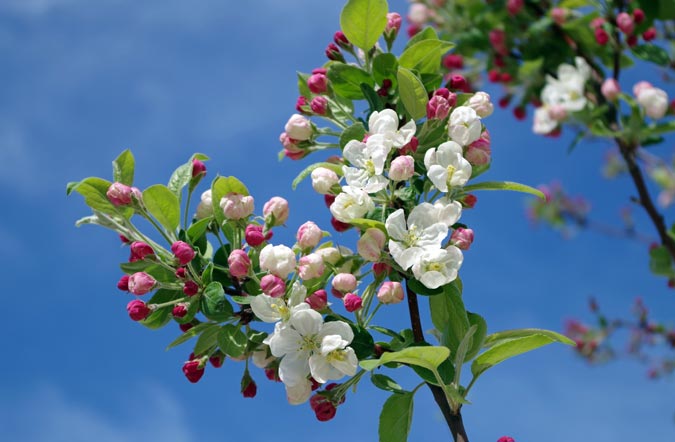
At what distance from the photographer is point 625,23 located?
3.03 metres

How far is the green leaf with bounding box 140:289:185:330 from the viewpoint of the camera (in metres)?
1.57

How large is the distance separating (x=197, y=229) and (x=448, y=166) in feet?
1.75

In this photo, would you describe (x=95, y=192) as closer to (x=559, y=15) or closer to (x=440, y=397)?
(x=440, y=397)

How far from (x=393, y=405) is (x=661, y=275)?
2.01 meters

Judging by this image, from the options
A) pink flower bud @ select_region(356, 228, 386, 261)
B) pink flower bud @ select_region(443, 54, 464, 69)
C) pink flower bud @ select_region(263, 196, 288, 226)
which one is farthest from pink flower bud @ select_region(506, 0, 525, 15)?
pink flower bud @ select_region(356, 228, 386, 261)

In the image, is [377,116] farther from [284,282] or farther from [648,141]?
[648,141]

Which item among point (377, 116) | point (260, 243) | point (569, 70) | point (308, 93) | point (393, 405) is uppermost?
point (569, 70)

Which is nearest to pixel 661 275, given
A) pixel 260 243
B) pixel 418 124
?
pixel 418 124

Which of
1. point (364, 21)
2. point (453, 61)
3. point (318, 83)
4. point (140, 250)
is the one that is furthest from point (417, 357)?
point (453, 61)

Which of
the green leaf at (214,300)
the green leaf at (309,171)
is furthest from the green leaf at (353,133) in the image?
the green leaf at (214,300)

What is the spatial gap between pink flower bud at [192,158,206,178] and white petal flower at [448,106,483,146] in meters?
0.57

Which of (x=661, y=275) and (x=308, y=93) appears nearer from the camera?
(x=308, y=93)

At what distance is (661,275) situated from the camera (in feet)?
10.00

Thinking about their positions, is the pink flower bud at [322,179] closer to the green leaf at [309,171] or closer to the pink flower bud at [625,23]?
the green leaf at [309,171]
